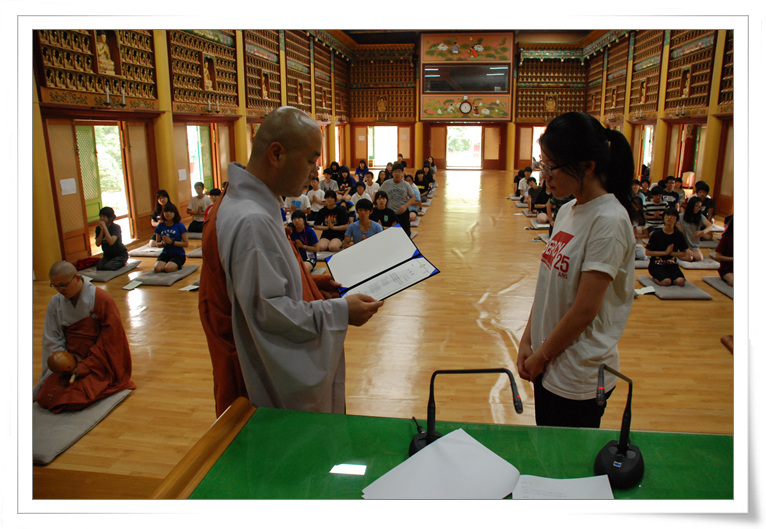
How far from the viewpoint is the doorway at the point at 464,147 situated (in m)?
24.6

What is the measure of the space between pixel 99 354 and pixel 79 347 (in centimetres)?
17

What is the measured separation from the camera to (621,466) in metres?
1.30

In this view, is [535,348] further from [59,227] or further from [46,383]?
[59,227]

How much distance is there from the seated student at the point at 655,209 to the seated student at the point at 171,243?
25.2 ft

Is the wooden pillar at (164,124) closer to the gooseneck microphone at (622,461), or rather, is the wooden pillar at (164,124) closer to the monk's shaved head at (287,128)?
the monk's shaved head at (287,128)

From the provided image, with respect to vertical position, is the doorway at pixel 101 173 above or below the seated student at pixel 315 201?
above

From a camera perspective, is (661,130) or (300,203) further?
(661,130)

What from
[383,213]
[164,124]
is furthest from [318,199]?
[164,124]

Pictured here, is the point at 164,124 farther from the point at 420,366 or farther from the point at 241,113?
the point at 420,366

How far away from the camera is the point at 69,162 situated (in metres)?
7.77

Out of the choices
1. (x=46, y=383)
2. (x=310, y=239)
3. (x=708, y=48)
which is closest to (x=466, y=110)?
(x=708, y=48)

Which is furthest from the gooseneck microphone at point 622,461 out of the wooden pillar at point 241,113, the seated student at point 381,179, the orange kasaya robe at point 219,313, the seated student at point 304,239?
the wooden pillar at point 241,113
